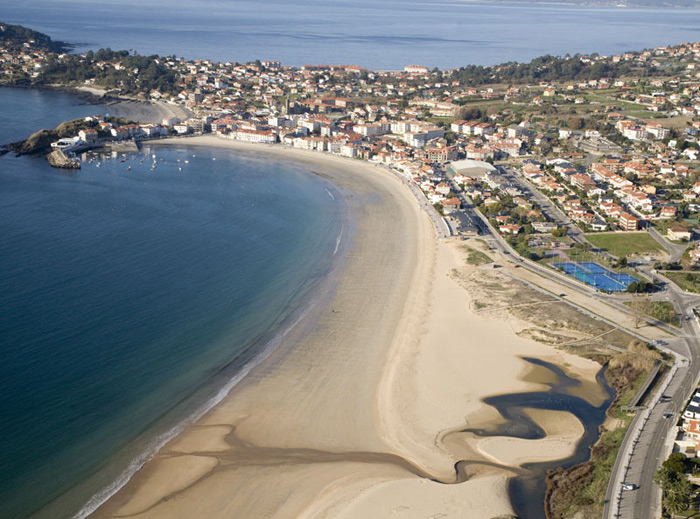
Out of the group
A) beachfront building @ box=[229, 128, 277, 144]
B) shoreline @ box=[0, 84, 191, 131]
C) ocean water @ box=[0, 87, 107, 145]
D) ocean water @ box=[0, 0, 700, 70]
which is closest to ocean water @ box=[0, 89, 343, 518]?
ocean water @ box=[0, 87, 107, 145]

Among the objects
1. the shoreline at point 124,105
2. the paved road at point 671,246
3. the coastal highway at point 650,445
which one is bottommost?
the coastal highway at point 650,445

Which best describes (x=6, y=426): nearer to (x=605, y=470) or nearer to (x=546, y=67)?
(x=605, y=470)

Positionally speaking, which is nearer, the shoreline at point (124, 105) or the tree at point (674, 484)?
the tree at point (674, 484)

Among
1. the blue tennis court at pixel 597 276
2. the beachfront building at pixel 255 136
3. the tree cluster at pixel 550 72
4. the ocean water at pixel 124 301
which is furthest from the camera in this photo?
the tree cluster at pixel 550 72

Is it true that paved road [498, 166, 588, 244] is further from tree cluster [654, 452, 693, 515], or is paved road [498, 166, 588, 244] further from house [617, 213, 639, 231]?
tree cluster [654, 452, 693, 515]

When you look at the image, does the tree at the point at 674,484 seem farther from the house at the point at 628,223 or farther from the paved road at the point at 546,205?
the house at the point at 628,223

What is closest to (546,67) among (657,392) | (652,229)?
(652,229)

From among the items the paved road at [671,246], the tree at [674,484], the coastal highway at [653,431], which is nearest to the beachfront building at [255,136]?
the paved road at [671,246]
